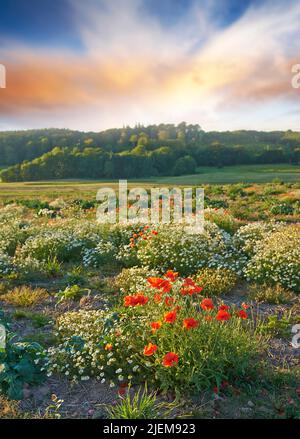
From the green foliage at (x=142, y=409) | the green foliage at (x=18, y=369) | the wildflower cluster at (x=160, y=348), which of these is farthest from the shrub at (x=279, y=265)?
the green foliage at (x=18, y=369)

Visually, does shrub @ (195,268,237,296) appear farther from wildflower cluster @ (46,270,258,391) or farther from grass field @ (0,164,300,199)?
grass field @ (0,164,300,199)

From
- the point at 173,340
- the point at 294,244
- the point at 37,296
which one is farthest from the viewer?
the point at 294,244

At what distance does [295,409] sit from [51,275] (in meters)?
5.15

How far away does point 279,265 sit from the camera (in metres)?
6.43

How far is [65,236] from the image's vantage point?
→ 877 centimetres

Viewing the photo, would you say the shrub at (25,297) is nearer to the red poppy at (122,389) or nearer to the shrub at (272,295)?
the red poppy at (122,389)

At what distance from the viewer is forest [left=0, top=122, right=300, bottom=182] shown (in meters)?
44.4

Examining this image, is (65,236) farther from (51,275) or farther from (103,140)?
(103,140)

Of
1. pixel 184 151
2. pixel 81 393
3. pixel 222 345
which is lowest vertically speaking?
pixel 81 393

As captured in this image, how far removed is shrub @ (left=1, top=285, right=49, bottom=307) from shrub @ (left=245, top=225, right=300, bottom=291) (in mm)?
3472

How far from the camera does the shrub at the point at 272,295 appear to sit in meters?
5.81

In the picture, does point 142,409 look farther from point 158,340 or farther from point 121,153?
point 121,153

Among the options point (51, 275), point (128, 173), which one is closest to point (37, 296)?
point (51, 275)
